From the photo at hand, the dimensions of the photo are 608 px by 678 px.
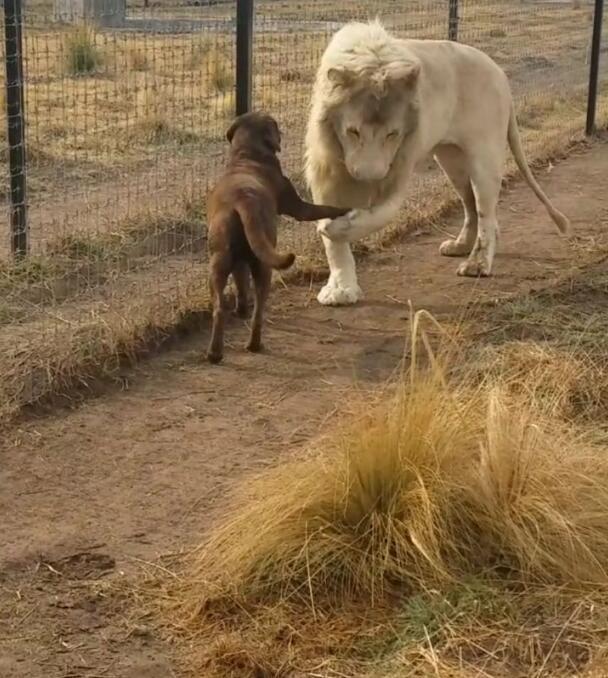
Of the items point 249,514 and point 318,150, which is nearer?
point 249,514

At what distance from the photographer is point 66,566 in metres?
4.14

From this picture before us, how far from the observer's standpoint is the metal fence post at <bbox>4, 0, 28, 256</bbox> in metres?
6.87

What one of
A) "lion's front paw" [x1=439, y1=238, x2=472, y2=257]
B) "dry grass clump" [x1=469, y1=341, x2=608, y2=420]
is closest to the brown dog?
"dry grass clump" [x1=469, y1=341, x2=608, y2=420]

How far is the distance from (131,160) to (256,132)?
440 cm

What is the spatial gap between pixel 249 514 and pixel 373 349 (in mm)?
2610

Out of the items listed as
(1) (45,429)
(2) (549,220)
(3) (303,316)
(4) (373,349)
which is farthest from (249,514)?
(2) (549,220)

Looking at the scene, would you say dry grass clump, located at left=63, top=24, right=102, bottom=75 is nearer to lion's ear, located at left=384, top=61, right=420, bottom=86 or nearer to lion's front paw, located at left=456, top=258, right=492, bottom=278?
lion's front paw, located at left=456, top=258, right=492, bottom=278

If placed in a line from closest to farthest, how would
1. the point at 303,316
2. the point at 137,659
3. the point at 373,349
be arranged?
the point at 137,659 → the point at 373,349 → the point at 303,316

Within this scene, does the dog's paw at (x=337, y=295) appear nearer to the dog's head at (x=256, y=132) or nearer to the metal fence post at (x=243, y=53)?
the dog's head at (x=256, y=132)

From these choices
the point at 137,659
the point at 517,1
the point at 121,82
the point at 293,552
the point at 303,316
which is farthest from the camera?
the point at 517,1

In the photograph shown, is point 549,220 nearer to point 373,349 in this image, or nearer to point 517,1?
point 373,349

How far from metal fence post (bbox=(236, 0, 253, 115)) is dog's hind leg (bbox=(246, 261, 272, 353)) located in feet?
6.13

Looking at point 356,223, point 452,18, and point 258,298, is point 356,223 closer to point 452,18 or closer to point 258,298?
point 258,298

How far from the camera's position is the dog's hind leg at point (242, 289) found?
6520mm
